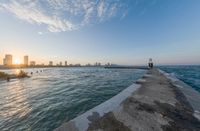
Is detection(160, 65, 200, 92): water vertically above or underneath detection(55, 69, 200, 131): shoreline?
underneath

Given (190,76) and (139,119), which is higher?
(139,119)

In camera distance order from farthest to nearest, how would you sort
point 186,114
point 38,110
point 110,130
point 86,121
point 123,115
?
point 38,110 → point 186,114 → point 123,115 → point 86,121 → point 110,130

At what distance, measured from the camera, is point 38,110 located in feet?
28.3

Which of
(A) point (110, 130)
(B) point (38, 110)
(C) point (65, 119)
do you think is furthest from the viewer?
(B) point (38, 110)

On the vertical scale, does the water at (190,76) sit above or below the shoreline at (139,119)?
below

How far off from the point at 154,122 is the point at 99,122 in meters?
1.83

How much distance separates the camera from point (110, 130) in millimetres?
3559

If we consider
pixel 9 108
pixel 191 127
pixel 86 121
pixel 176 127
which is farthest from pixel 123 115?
pixel 9 108

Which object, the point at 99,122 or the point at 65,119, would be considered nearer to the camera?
the point at 99,122

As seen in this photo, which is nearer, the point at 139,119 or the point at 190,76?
the point at 139,119

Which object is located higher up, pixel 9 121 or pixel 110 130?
pixel 110 130

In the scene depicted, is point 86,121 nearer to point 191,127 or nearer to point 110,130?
point 110,130

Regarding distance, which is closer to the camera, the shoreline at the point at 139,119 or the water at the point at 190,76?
the shoreline at the point at 139,119

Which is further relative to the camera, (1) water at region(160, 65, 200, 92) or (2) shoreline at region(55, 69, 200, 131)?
(1) water at region(160, 65, 200, 92)
